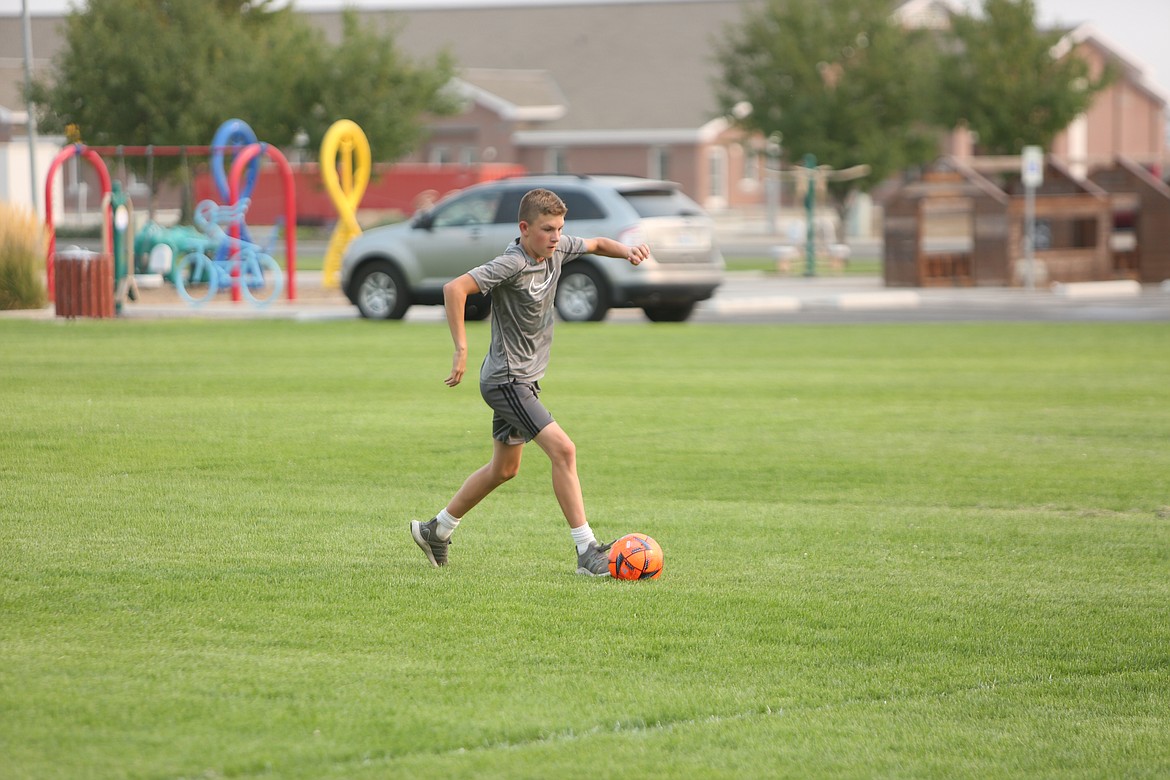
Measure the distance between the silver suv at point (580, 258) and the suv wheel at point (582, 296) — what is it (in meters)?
0.01

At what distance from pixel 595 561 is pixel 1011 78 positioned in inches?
1445

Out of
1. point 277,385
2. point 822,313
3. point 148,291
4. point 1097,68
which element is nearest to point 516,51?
point 1097,68

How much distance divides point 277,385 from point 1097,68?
2136 inches

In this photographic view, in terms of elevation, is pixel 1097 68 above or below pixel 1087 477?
above

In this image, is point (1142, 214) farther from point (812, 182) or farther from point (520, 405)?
point (520, 405)

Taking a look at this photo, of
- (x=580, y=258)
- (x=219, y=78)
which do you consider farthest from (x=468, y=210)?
(x=219, y=78)

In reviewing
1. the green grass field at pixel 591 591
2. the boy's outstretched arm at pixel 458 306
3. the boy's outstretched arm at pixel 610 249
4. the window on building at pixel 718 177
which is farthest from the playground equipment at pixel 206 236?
the window on building at pixel 718 177

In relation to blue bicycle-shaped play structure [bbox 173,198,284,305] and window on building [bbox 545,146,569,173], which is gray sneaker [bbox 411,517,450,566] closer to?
blue bicycle-shaped play structure [bbox 173,198,284,305]

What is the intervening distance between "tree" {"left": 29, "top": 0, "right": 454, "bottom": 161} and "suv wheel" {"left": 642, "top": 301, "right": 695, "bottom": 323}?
18.6 metres

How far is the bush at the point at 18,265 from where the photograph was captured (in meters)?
23.3

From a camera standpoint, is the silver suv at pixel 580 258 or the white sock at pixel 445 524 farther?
the silver suv at pixel 580 258

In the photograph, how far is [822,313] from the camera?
24.7m

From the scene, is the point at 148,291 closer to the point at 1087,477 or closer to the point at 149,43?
the point at 149,43

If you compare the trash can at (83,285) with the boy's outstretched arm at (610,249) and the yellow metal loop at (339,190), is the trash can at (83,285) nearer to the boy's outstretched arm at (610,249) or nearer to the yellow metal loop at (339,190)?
the yellow metal loop at (339,190)
